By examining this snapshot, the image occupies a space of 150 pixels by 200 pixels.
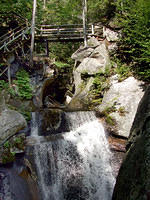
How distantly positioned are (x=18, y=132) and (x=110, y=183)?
4.33 metres

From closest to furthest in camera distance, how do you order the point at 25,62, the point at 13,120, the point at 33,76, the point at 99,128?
the point at 13,120
the point at 99,128
the point at 33,76
the point at 25,62

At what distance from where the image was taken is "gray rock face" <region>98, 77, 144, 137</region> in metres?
6.88

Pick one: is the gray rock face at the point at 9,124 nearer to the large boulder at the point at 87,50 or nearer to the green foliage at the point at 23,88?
the green foliage at the point at 23,88

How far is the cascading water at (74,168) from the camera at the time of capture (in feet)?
17.8

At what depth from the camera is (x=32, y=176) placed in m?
5.21

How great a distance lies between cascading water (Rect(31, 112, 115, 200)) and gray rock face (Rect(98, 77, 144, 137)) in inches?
44.1

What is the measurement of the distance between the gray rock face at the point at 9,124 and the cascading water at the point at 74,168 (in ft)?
3.42

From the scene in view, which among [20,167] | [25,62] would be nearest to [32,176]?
[20,167]

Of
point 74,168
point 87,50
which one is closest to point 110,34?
point 87,50

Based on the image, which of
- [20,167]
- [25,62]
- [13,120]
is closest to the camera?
[20,167]

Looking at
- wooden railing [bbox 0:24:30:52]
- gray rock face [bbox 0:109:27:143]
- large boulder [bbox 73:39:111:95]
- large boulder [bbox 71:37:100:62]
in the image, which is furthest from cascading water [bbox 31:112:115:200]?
large boulder [bbox 71:37:100:62]

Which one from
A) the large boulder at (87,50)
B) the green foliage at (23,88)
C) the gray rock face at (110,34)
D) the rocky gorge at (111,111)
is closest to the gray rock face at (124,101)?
the rocky gorge at (111,111)

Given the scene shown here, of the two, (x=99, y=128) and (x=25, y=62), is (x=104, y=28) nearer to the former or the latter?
(x=25, y=62)

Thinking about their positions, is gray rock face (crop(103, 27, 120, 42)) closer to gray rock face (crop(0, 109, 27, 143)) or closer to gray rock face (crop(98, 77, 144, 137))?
gray rock face (crop(98, 77, 144, 137))
